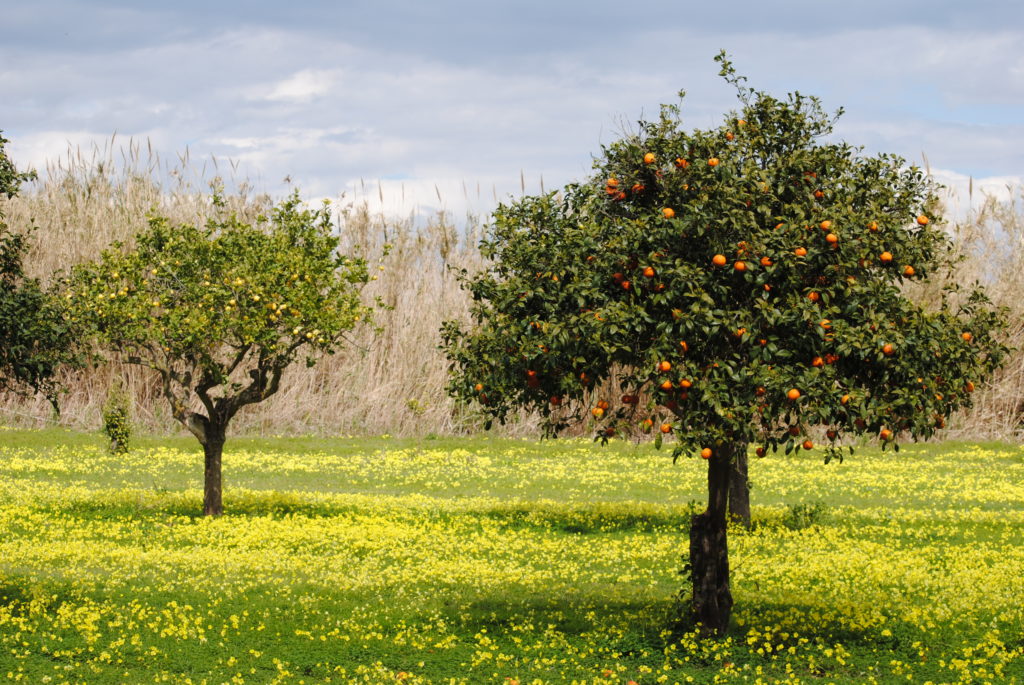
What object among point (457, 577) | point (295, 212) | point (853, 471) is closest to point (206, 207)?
point (295, 212)

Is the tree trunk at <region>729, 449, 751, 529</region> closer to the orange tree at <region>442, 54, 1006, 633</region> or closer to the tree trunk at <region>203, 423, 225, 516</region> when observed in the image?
the orange tree at <region>442, 54, 1006, 633</region>

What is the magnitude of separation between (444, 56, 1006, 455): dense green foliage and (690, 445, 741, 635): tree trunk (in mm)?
1390

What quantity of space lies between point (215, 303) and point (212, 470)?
3.11 m

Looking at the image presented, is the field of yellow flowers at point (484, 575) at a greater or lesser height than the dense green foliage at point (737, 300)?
lesser

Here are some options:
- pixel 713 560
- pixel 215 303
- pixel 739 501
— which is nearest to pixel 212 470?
pixel 215 303

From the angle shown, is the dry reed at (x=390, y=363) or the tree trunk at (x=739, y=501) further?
the dry reed at (x=390, y=363)

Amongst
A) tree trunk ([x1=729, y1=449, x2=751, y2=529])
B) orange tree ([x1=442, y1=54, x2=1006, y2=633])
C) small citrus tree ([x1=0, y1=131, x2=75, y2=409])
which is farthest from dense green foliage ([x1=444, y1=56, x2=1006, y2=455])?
tree trunk ([x1=729, y1=449, x2=751, y2=529])

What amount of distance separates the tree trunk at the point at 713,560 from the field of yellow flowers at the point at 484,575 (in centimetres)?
34

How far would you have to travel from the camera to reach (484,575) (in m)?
15.3

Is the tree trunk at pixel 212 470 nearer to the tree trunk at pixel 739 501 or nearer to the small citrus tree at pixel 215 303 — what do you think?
the small citrus tree at pixel 215 303

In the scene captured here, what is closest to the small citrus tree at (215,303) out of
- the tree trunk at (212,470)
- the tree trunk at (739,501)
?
the tree trunk at (212,470)

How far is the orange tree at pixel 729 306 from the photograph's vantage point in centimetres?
980

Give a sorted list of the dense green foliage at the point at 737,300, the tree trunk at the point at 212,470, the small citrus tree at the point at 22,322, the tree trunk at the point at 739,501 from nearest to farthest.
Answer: the dense green foliage at the point at 737,300 < the small citrus tree at the point at 22,322 < the tree trunk at the point at 739,501 < the tree trunk at the point at 212,470

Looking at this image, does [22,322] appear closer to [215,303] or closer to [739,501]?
[215,303]
